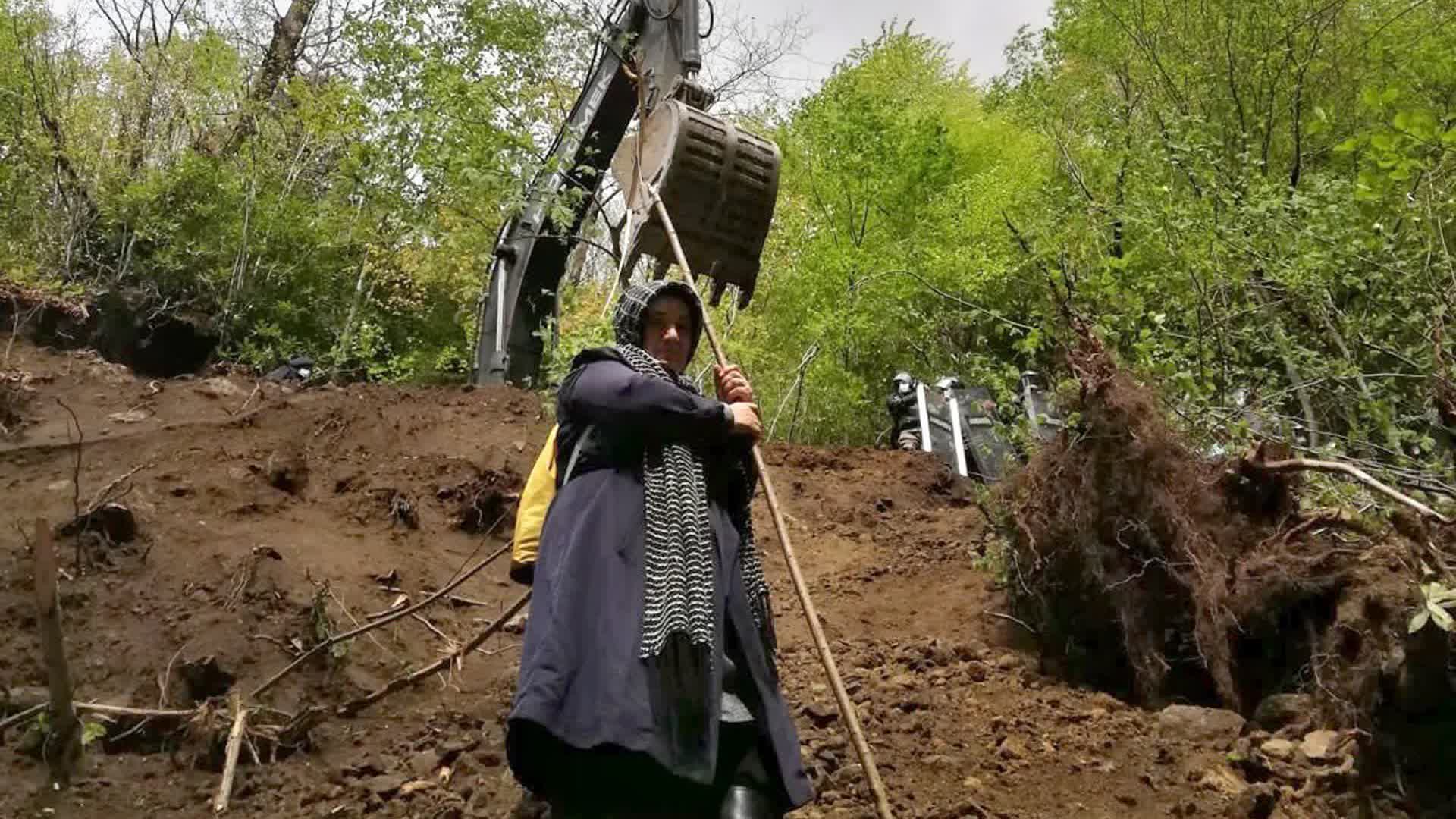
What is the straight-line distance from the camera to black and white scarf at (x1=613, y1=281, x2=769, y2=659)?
225 cm

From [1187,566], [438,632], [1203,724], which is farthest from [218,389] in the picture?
[1203,724]

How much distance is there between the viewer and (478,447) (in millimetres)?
7625

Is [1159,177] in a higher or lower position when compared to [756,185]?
higher

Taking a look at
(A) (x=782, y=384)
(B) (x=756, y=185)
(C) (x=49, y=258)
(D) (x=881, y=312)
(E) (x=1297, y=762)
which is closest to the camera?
(E) (x=1297, y=762)

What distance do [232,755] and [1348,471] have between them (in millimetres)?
3723

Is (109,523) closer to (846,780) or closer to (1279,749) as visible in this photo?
(846,780)

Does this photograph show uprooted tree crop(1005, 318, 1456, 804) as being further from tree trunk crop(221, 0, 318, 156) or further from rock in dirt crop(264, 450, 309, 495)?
tree trunk crop(221, 0, 318, 156)

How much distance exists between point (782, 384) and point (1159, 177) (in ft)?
36.4

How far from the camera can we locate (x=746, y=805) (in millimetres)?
2336

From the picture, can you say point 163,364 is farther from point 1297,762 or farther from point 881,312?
point 1297,762

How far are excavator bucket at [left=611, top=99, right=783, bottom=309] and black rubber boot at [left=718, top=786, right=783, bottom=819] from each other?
3899mm

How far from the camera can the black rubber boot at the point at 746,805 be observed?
2.32 m

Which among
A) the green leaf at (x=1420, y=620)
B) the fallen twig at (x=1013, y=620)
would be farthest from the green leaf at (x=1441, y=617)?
the fallen twig at (x=1013, y=620)

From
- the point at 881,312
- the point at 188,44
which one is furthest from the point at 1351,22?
the point at 188,44
